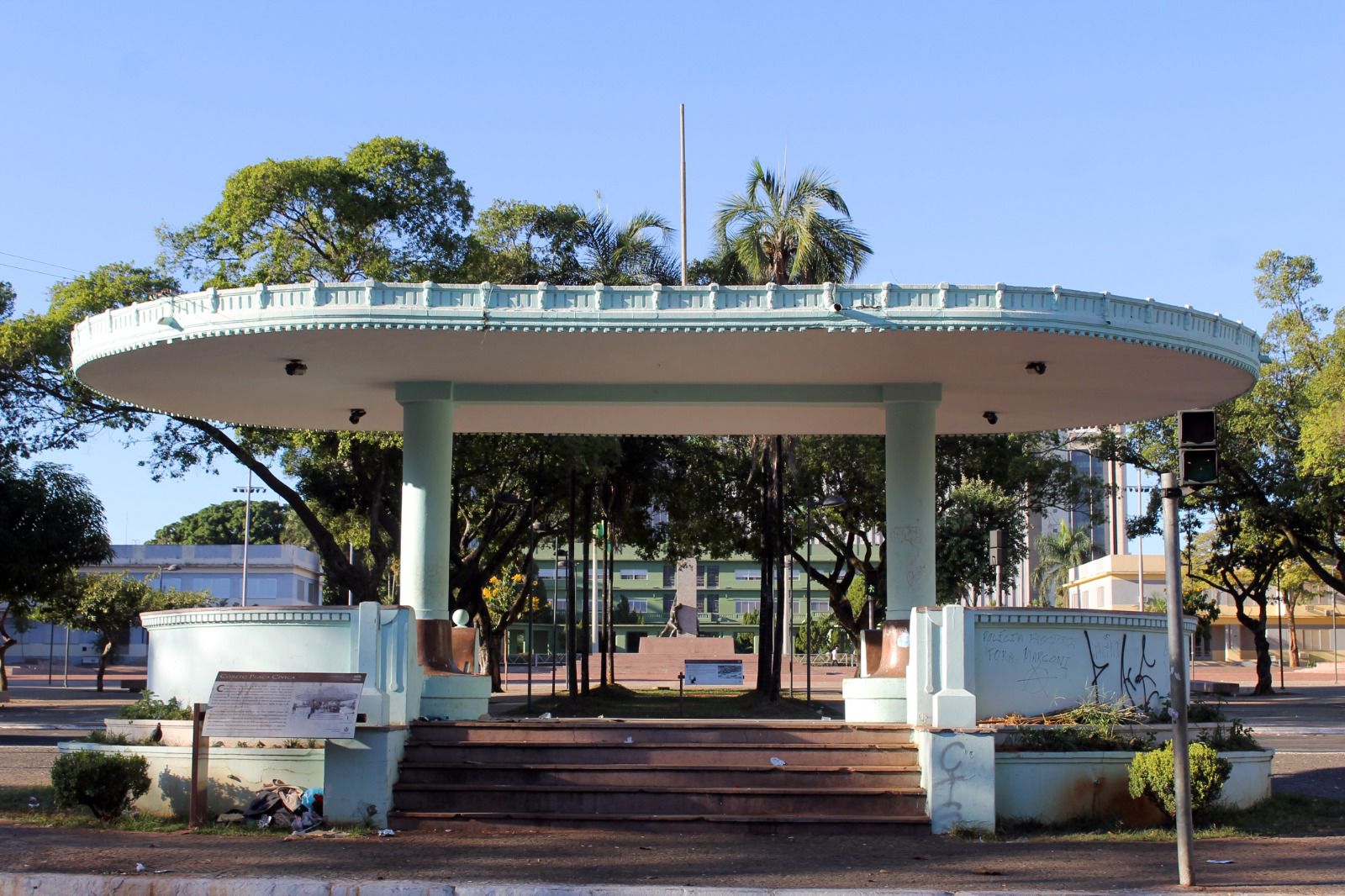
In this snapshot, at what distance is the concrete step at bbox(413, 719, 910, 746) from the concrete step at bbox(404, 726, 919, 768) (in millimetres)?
119

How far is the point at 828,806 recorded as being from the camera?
13406mm

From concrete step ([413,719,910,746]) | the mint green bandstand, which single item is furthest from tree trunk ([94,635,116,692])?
concrete step ([413,719,910,746])

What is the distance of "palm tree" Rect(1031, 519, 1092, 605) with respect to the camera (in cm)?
9550

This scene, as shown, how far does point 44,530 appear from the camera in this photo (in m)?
34.5

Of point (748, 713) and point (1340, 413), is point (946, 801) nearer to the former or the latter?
point (748, 713)

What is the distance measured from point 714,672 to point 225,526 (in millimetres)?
88384

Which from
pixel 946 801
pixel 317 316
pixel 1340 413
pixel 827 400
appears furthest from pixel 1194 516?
pixel 317 316

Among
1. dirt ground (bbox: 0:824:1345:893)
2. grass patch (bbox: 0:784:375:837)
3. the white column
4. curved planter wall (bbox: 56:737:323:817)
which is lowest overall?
grass patch (bbox: 0:784:375:837)

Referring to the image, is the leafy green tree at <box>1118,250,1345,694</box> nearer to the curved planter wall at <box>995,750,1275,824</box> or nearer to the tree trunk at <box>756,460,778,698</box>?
the tree trunk at <box>756,460,778,698</box>

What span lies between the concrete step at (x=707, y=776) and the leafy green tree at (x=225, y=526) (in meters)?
104

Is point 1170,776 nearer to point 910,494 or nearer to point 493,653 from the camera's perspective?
point 910,494

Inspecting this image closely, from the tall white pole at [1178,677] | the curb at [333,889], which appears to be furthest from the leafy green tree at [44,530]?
the tall white pole at [1178,677]

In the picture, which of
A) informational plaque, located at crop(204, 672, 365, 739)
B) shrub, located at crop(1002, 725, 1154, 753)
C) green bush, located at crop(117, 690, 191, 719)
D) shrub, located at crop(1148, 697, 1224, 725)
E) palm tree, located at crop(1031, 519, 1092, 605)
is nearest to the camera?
informational plaque, located at crop(204, 672, 365, 739)

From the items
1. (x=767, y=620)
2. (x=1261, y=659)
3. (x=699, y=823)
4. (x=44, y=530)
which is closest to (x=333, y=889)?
(x=699, y=823)
